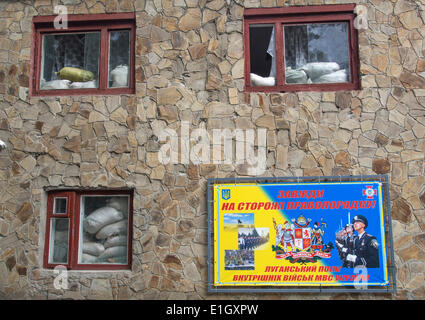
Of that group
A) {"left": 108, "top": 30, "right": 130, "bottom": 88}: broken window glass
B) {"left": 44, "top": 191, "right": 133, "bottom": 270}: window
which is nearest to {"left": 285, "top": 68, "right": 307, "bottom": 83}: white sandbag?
{"left": 108, "top": 30, "right": 130, "bottom": 88}: broken window glass

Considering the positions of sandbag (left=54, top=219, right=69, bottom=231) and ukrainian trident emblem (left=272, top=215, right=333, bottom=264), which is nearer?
ukrainian trident emblem (left=272, top=215, right=333, bottom=264)

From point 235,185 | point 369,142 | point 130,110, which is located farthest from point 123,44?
point 369,142

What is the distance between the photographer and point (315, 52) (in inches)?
256

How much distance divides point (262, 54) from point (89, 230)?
4037 millimetres

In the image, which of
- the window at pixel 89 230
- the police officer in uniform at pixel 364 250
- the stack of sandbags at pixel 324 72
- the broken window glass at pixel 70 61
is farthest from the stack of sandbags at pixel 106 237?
the stack of sandbags at pixel 324 72

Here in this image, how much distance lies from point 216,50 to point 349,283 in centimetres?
416

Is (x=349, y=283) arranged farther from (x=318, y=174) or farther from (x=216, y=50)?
(x=216, y=50)

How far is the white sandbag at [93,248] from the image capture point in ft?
20.5

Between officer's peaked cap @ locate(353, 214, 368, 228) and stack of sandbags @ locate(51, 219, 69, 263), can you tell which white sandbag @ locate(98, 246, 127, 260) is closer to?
stack of sandbags @ locate(51, 219, 69, 263)

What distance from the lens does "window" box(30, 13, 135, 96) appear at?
261 inches

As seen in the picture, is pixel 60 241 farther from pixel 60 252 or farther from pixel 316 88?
pixel 316 88

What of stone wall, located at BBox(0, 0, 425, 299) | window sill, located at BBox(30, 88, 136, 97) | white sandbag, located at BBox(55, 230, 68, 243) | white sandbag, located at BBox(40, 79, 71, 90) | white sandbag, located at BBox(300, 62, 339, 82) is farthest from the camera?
white sandbag, located at BBox(40, 79, 71, 90)

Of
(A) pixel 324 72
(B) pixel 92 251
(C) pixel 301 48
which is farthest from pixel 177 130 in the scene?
(A) pixel 324 72

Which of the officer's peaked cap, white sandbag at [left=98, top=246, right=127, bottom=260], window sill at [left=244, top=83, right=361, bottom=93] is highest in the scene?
window sill at [left=244, top=83, right=361, bottom=93]
